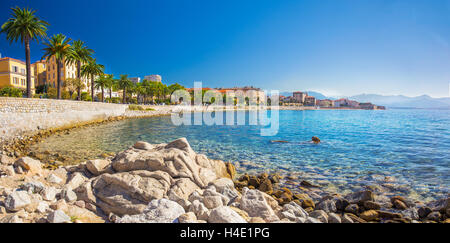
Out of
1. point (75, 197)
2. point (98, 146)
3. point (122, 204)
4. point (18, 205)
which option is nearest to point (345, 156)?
point (122, 204)

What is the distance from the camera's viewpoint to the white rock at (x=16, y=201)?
4.96 metres

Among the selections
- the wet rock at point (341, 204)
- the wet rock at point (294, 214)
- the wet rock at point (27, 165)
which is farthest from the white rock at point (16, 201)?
the wet rock at point (341, 204)

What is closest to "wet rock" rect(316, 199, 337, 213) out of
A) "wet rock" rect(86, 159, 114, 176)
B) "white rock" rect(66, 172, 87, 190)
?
"wet rock" rect(86, 159, 114, 176)

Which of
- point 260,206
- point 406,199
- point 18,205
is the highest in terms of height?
point 18,205

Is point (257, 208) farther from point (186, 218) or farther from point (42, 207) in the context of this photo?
point (42, 207)

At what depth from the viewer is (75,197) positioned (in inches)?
233

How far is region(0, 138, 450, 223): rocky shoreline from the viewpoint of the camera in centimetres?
498

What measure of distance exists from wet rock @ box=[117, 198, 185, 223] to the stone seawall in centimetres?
2044

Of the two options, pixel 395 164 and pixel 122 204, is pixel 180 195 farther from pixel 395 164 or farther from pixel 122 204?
pixel 395 164

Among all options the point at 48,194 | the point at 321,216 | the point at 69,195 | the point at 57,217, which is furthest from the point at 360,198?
the point at 48,194

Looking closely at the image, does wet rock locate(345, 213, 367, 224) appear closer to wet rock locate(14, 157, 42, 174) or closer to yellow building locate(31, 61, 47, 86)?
wet rock locate(14, 157, 42, 174)
